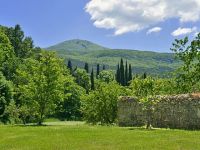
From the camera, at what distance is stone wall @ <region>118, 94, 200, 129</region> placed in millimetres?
33906

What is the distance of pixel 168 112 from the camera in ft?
119

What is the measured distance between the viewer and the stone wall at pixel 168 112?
33.9 metres

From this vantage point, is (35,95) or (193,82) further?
(35,95)

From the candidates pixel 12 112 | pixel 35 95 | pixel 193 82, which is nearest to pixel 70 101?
pixel 12 112

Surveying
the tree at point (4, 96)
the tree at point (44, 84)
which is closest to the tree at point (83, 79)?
the tree at point (4, 96)

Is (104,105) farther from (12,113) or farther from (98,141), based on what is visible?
(98,141)

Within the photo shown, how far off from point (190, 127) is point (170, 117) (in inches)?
90.1

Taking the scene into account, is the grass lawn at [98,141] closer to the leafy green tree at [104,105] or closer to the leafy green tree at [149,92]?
the leafy green tree at [149,92]

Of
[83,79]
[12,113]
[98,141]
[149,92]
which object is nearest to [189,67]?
[149,92]

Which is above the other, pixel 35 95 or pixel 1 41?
pixel 1 41

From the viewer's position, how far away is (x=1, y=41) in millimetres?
71250

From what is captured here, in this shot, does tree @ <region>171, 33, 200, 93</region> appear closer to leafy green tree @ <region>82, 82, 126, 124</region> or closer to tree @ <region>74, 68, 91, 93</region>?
leafy green tree @ <region>82, 82, 126, 124</region>

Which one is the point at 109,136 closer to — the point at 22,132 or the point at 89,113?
the point at 22,132

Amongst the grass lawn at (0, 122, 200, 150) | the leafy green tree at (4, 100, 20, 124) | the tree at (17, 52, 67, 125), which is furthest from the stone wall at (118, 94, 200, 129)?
the leafy green tree at (4, 100, 20, 124)
